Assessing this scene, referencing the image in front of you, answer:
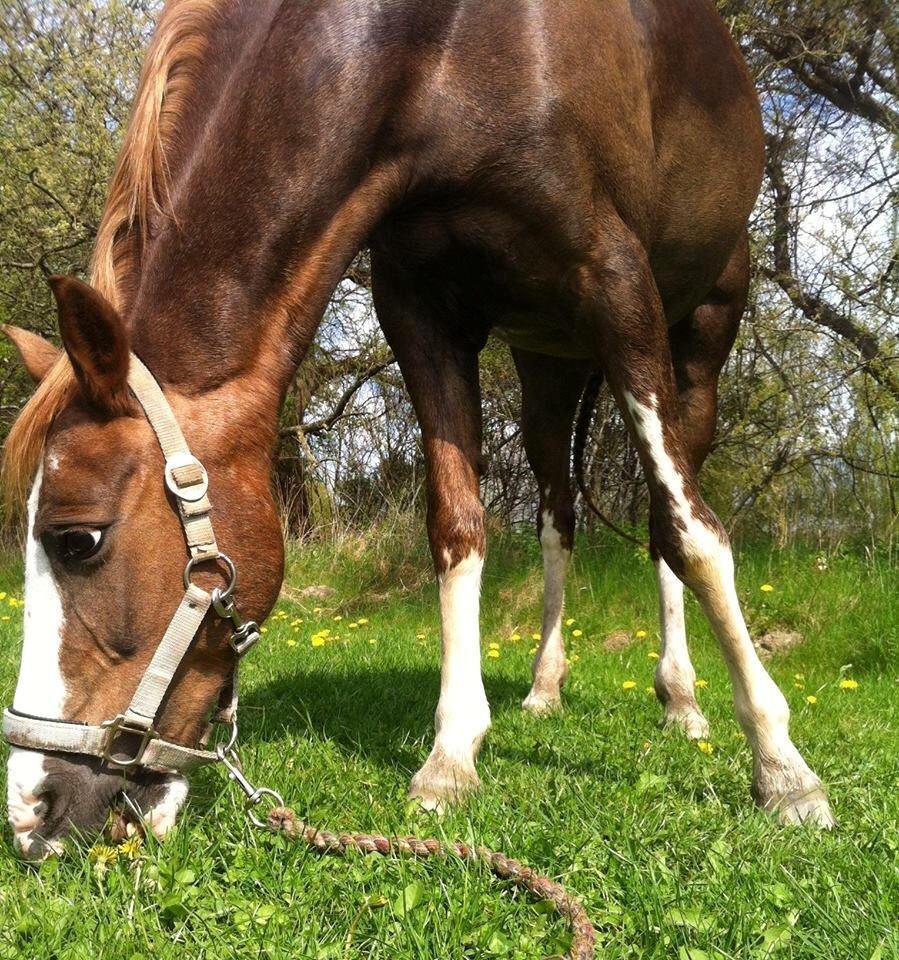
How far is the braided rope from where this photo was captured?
1.57 m

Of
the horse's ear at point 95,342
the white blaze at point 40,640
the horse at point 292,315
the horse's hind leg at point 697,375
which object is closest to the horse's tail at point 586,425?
the horse's hind leg at point 697,375

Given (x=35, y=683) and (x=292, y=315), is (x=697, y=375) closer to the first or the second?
(x=292, y=315)

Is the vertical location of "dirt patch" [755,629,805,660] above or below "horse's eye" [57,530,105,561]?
above

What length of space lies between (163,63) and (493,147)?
31.8 inches

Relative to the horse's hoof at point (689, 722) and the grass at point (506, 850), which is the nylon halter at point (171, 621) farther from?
the horse's hoof at point (689, 722)

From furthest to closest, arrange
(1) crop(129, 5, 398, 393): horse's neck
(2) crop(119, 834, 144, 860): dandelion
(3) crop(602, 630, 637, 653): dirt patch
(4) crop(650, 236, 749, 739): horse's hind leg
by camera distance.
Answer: (3) crop(602, 630, 637, 653): dirt patch < (4) crop(650, 236, 749, 739): horse's hind leg < (1) crop(129, 5, 398, 393): horse's neck < (2) crop(119, 834, 144, 860): dandelion

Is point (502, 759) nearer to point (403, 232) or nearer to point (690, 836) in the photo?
point (690, 836)

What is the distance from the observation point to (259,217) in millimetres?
1981

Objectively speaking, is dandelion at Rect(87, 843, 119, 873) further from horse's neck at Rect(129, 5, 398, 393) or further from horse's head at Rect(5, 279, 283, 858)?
horse's neck at Rect(129, 5, 398, 393)

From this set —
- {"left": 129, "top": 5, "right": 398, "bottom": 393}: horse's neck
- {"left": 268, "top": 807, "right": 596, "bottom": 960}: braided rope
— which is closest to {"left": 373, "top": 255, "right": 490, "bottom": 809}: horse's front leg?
{"left": 129, "top": 5, "right": 398, "bottom": 393}: horse's neck

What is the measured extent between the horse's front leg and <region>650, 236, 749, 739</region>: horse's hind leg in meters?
1.13

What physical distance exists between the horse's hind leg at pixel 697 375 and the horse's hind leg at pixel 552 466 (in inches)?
16.0

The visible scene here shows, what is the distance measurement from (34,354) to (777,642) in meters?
4.43

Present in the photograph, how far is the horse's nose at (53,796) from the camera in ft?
5.58
